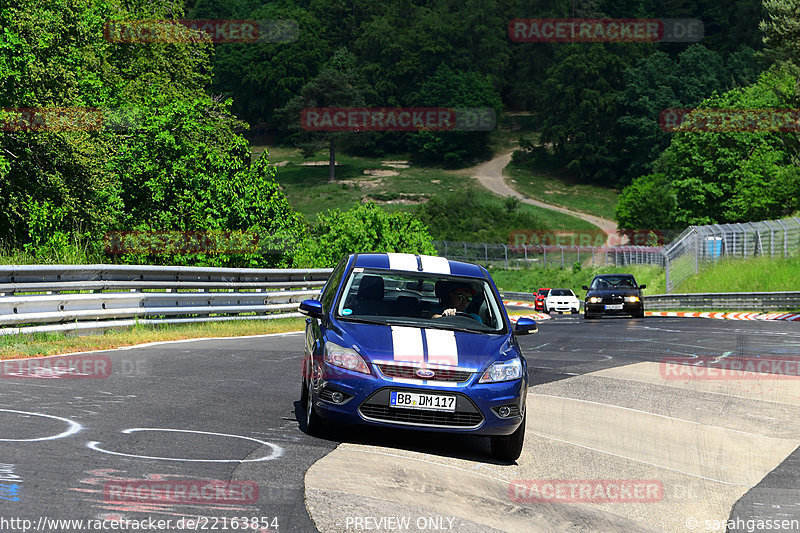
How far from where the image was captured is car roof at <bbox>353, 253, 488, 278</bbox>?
392 inches

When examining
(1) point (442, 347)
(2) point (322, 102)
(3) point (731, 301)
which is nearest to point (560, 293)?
(3) point (731, 301)

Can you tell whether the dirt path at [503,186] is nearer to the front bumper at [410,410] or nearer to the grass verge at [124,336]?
the grass verge at [124,336]

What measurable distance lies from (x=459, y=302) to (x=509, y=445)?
1.61 metres

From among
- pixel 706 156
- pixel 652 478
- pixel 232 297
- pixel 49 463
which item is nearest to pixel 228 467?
pixel 49 463

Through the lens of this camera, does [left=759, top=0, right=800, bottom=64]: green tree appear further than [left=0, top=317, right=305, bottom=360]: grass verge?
Yes

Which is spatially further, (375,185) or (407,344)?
(375,185)

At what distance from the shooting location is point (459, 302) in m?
9.72

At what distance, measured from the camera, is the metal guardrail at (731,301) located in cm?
3841

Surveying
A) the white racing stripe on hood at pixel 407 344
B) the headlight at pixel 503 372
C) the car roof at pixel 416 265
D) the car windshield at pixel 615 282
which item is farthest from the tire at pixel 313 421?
the car windshield at pixel 615 282

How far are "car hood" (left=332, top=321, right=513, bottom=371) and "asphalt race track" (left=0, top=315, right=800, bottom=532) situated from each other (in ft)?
2.45

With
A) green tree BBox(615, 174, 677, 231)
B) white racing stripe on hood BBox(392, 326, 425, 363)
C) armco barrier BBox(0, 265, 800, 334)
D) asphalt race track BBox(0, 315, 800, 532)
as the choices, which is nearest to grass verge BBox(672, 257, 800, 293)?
armco barrier BBox(0, 265, 800, 334)

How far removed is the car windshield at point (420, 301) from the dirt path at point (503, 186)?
321ft

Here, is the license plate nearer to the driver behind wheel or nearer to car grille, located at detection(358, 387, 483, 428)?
car grille, located at detection(358, 387, 483, 428)

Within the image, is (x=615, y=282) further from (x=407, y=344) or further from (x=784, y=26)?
(x=407, y=344)
